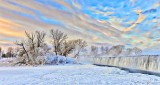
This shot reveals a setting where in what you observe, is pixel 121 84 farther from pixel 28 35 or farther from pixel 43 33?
pixel 43 33

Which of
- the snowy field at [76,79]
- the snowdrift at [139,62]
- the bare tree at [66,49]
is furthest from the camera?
the bare tree at [66,49]

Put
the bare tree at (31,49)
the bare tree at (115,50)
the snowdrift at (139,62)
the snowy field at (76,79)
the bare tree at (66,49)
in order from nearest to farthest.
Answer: the snowy field at (76,79)
the snowdrift at (139,62)
the bare tree at (31,49)
the bare tree at (66,49)
the bare tree at (115,50)

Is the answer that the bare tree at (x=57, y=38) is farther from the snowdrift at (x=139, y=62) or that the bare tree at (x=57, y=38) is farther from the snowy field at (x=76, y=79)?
the snowy field at (x=76, y=79)

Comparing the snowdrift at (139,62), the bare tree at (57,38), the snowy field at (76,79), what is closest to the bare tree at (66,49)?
the bare tree at (57,38)

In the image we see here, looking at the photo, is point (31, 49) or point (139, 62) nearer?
point (139, 62)

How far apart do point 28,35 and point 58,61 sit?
1331 centimetres

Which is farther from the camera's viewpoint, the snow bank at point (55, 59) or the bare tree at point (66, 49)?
the bare tree at point (66, 49)

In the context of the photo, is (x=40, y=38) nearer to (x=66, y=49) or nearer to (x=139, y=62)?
(x=66, y=49)

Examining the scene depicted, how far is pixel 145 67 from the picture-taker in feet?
143

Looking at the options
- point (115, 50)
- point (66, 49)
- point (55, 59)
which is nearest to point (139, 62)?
point (55, 59)

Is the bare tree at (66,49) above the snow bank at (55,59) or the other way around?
above

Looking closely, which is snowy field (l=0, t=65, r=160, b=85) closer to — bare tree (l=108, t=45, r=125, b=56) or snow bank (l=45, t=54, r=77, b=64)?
snow bank (l=45, t=54, r=77, b=64)

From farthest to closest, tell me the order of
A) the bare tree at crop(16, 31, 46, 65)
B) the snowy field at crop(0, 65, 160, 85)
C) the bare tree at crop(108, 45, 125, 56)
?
the bare tree at crop(108, 45, 125, 56), the bare tree at crop(16, 31, 46, 65), the snowy field at crop(0, 65, 160, 85)

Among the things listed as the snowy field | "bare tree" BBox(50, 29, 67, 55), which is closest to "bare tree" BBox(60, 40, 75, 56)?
"bare tree" BBox(50, 29, 67, 55)
